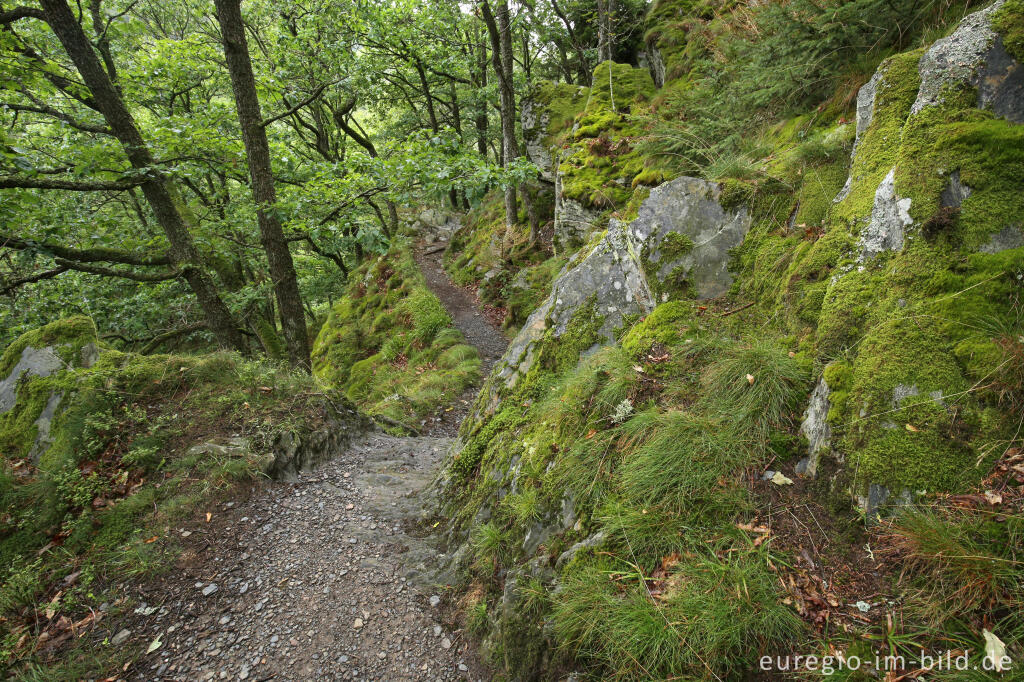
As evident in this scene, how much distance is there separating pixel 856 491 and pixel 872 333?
1.11 metres

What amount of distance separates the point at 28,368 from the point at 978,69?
1037cm

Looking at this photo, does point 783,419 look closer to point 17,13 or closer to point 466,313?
point 17,13

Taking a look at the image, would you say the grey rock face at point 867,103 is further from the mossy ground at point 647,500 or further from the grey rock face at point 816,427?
the grey rock face at point 816,427

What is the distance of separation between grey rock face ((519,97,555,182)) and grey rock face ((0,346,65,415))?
1338 cm

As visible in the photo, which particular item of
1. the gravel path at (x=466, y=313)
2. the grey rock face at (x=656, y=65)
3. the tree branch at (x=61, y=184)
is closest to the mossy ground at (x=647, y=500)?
the tree branch at (x=61, y=184)

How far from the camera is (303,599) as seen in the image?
399cm

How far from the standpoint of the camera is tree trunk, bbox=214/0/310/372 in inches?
248

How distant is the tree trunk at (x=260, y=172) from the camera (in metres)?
6.30

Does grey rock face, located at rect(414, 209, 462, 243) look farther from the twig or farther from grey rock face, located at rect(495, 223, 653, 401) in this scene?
the twig

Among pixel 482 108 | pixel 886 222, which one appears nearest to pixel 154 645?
pixel 886 222

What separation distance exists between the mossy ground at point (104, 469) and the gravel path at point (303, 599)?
1.14 ft

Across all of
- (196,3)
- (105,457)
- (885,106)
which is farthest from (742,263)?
(196,3)

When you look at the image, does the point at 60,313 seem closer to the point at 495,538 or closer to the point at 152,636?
the point at 152,636

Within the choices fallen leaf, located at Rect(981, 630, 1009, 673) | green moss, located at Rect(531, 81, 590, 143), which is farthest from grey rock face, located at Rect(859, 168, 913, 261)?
green moss, located at Rect(531, 81, 590, 143)
